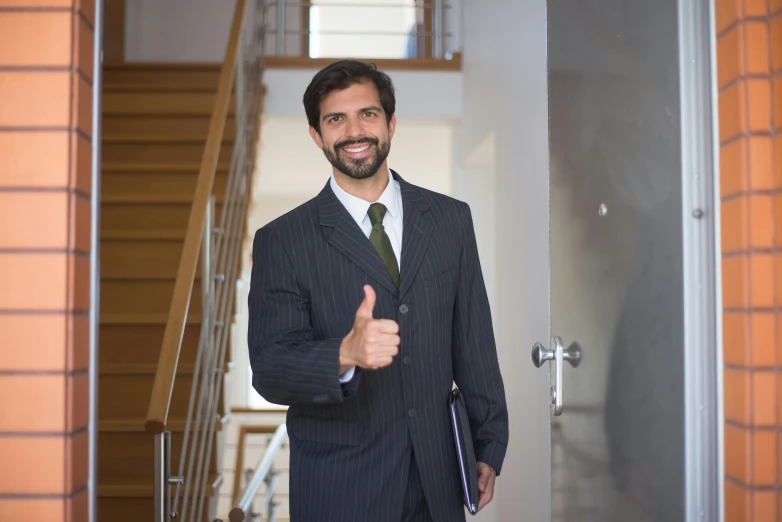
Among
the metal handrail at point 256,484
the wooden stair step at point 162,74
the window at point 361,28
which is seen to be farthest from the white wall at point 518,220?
the window at point 361,28

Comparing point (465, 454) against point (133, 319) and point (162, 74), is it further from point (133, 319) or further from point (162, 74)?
point (162, 74)

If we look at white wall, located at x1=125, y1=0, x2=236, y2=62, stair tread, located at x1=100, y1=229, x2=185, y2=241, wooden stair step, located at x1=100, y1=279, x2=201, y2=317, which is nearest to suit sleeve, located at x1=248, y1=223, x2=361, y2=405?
wooden stair step, located at x1=100, y1=279, x2=201, y2=317

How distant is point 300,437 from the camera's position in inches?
63.6

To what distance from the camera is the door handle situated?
1729 mm

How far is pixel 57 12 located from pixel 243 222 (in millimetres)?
2807

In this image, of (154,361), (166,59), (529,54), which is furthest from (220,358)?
(166,59)

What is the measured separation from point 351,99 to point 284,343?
51 cm

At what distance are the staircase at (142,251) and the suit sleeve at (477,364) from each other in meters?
1.48

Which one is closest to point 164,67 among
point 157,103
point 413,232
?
point 157,103

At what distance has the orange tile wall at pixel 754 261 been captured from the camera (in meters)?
1.12

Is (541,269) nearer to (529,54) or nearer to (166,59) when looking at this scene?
(529,54)

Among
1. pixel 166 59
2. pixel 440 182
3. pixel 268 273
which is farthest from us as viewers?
pixel 440 182

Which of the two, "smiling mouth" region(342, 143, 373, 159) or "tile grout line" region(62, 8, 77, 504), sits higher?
"smiling mouth" region(342, 143, 373, 159)

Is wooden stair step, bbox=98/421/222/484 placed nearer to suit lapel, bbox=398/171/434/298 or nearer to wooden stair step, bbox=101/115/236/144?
suit lapel, bbox=398/171/434/298
